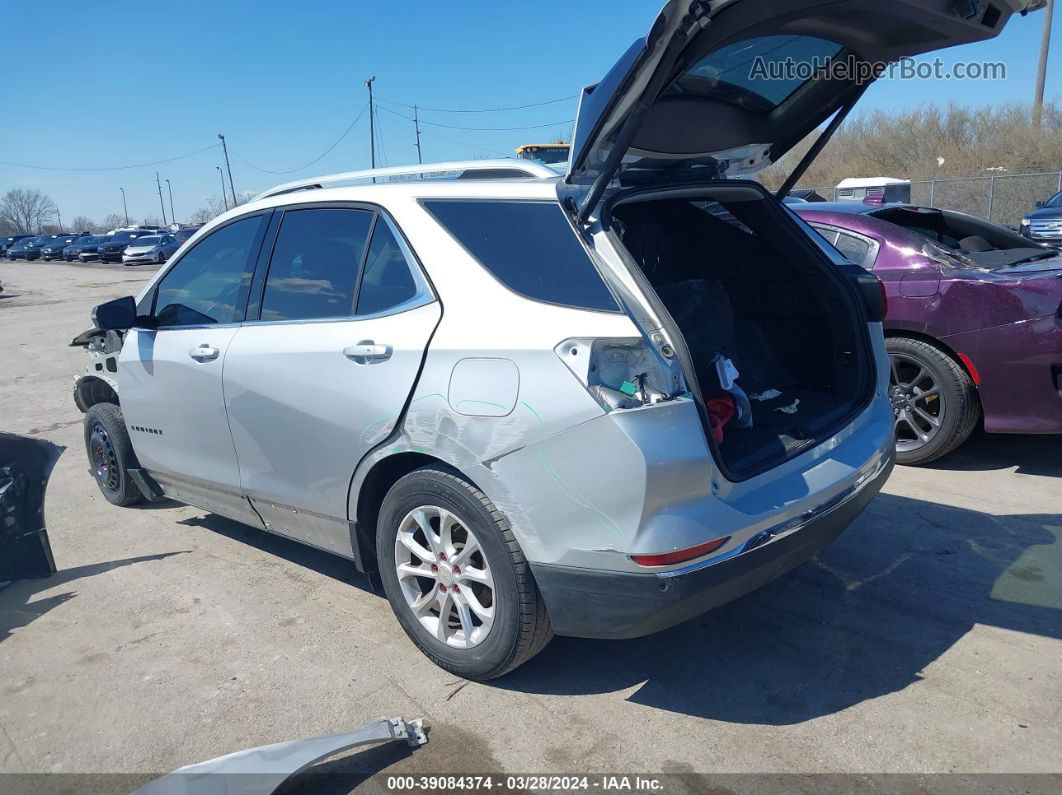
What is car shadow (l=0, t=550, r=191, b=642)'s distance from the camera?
409 cm

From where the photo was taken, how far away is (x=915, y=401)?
18.3ft

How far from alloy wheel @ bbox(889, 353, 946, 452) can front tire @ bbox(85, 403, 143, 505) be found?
15.9 ft

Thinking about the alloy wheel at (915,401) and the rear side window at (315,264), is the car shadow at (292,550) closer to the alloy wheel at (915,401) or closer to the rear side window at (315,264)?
the rear side window at (315,264)

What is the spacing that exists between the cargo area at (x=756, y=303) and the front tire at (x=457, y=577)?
1139 mm

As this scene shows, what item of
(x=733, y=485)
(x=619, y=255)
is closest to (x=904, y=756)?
(x=733, y=485)

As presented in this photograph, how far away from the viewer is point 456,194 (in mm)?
3301

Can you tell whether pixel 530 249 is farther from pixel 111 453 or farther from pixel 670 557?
pixel 111 453

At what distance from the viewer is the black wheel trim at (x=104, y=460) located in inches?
212

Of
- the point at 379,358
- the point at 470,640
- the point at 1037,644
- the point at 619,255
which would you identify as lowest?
the point at 1037,644

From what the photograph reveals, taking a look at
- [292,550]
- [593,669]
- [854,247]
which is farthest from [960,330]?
[292,550]

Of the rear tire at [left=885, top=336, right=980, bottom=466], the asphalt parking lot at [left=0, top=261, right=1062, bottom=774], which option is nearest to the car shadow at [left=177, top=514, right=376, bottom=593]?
the asphalt parking lot at [left=0, top=261, right=1062, bottom=774]

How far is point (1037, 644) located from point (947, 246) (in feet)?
10.7

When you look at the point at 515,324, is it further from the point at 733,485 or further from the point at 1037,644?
the point at 1037,644

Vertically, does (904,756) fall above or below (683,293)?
below
